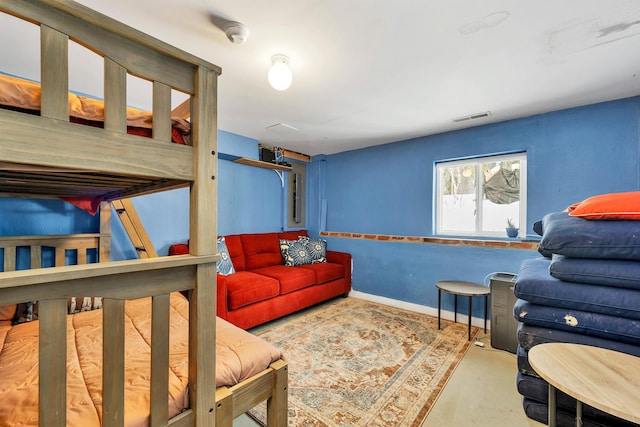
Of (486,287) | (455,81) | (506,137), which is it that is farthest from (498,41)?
(486,287)

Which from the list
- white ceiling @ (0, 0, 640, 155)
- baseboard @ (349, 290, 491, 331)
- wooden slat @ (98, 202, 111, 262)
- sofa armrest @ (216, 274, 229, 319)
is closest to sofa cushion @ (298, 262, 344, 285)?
baseboard @ (349, 290, 491, 331)

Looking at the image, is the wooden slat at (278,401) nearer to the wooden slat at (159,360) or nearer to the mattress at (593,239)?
the wooden slat at (159,360)

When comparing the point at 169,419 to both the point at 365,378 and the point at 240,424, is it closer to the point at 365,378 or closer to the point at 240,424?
the point at 240,424

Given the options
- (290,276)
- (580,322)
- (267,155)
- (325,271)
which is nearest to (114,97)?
(580,322)

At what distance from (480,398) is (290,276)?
200 cm

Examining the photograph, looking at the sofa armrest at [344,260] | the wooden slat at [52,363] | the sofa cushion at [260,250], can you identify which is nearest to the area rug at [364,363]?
the sofa armrest at [344,260]

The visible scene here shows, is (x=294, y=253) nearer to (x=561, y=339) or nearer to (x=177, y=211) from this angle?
(x=177, y=211)

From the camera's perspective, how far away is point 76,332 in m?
1.44

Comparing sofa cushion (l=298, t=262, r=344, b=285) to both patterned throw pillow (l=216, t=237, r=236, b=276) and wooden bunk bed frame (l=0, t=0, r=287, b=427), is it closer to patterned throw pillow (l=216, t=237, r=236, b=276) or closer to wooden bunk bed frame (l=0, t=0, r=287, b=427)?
patterned throw pillow (l=216, t=237, r=236, b=276)

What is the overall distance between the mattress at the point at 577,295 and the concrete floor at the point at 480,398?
727 mm

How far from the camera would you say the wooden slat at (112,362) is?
2.44 feet

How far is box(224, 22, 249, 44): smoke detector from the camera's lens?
144 centimetres

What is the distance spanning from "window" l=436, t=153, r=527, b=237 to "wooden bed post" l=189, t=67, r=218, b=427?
3051 millimetres

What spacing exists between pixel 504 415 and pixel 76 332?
247cm
